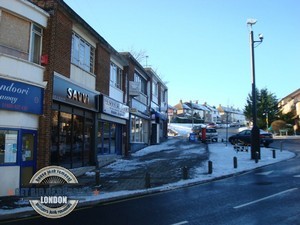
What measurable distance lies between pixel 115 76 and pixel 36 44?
9.98 meters

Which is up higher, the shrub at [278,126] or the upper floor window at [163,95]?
the upper floor window at [163,95]

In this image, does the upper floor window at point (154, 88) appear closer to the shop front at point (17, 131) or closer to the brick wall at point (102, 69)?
the brick wall at point (102, 69)

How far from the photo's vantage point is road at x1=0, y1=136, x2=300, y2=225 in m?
8.58

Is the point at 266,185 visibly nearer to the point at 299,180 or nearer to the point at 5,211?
the point at 299,180

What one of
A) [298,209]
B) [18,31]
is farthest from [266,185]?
[18,31]

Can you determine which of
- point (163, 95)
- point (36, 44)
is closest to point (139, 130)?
point (163, 95)

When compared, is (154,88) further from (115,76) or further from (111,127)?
(111,127)

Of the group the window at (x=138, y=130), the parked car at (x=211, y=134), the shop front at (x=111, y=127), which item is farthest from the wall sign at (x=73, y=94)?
the parked car at (x=211, y=134)

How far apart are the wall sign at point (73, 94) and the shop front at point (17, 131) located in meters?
1.20

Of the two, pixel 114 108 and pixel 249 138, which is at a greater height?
pixel 114 108

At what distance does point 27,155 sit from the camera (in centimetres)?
1391

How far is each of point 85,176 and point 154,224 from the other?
31.6 feet

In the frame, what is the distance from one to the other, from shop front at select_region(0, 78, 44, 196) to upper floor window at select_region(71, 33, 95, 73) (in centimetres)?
410

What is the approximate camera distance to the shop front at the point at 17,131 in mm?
12789
